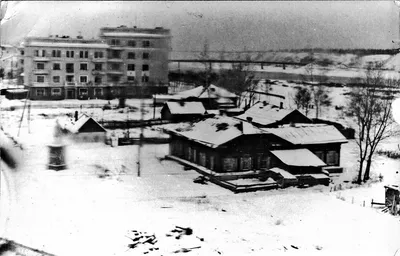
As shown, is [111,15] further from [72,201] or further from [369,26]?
[369,26]

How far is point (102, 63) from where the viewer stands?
152 inches

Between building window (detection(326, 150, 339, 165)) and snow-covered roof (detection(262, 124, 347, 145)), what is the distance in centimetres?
9

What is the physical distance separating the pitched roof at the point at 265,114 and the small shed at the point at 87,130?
1.04m

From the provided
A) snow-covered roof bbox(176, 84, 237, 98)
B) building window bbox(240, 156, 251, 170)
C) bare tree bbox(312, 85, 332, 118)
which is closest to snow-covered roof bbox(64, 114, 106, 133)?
snow-covered roof bbox(176, 84, 237, 98)

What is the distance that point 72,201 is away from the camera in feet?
12.3

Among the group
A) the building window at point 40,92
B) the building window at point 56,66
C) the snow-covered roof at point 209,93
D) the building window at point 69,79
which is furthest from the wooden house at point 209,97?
the building window at point 40,92

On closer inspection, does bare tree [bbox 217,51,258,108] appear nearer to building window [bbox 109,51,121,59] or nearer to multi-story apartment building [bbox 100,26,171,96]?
multi-story apartment building [bbox 100,26,171,96]

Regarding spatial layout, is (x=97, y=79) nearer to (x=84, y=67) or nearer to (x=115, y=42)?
(x=84, y=67)

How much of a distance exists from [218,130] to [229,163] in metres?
0.25

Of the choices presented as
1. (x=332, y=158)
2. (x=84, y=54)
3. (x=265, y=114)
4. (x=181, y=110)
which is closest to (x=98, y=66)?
(x=84, y=54)

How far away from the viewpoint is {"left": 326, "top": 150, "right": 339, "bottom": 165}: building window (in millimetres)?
3740

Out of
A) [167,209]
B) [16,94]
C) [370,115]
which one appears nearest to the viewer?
[167,209]

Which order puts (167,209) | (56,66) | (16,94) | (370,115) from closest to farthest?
(167,209), (370,115), (56,66), (16,94)

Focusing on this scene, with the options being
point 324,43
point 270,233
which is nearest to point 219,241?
point 270,233
